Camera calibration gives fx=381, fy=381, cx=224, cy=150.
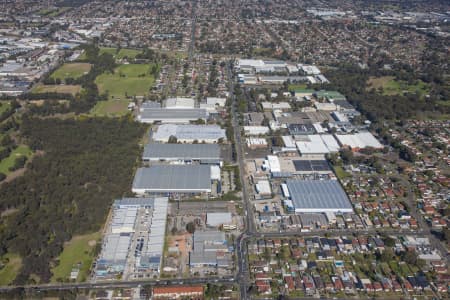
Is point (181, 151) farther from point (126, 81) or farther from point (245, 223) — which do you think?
point (126, 81)

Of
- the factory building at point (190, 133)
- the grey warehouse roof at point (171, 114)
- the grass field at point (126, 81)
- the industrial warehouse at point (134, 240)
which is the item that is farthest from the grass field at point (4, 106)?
the industrial warehouse at point (134, 240)

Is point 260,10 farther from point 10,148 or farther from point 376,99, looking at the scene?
point 10,148

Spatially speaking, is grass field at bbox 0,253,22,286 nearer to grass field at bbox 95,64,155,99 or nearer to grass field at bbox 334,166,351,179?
grass field at bbox 334,166,351,179

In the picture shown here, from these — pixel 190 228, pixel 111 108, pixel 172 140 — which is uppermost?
pixel 172 140

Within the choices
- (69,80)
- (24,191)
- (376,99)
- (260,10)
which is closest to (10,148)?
(24,191)

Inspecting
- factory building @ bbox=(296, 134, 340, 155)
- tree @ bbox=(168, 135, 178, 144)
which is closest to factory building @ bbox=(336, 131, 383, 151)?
factory building @ bbox=(296, 134, 340, 155)

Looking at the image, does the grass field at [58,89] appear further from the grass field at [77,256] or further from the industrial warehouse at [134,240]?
the grass field at [77,256]

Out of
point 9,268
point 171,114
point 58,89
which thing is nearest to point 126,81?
point 58,89
